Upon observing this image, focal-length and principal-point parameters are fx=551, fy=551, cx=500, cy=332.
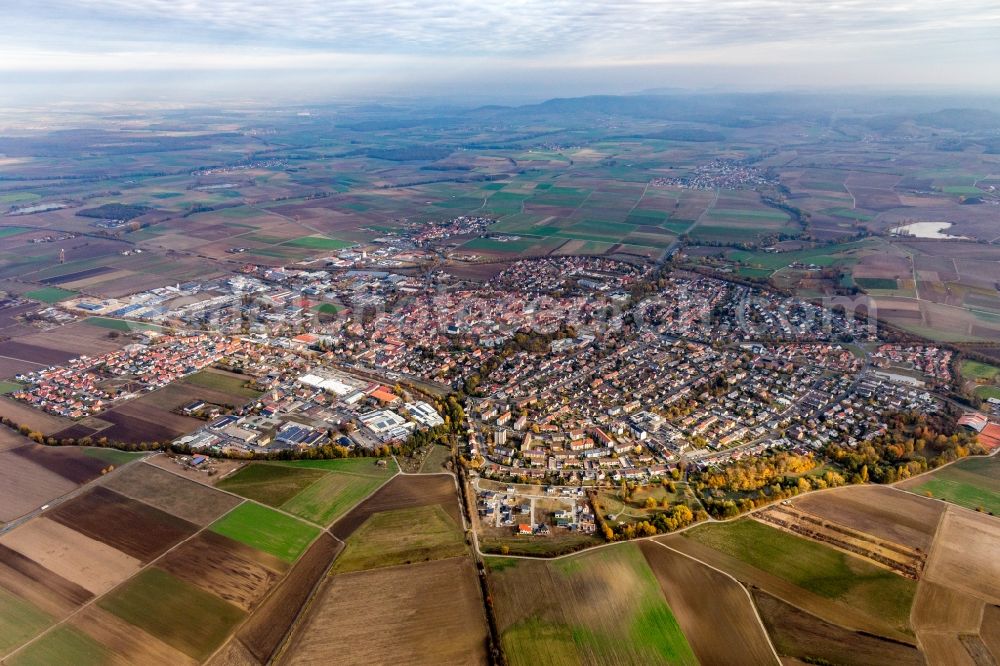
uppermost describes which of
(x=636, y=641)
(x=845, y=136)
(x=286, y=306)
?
(x=845, y=136)

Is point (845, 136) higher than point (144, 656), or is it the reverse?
point (845, 136)

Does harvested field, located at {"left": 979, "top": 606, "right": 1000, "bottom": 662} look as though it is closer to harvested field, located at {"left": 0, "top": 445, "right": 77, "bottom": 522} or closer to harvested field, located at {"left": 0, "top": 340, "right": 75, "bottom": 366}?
harvested field, located at {"left": 0, "top": 445, "right": 77, "bottom": 522}

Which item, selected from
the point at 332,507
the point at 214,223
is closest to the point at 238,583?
the point at 332,507

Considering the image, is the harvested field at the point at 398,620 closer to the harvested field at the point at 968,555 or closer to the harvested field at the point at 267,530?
the harvested field at the point at 267,530

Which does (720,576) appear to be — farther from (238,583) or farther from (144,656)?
(144,656)

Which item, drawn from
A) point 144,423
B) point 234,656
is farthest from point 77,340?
point 234,656

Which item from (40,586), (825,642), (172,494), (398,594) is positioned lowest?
(825,642)

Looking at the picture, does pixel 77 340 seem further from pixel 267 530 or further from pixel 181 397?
pixel 267 530
